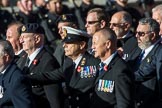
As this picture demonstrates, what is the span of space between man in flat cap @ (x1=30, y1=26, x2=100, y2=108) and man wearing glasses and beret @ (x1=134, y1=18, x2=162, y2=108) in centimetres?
59

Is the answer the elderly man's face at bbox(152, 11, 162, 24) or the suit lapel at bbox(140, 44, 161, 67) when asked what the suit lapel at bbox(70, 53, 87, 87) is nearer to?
the suit lapel at bbox(140, 44, 161, 67)

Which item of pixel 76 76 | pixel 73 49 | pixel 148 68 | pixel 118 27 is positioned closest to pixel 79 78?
pixel 76 76

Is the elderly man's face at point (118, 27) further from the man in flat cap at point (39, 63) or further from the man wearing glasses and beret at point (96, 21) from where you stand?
the man in flat cap at point (39, 63)

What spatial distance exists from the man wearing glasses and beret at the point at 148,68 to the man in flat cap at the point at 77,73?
595 mm

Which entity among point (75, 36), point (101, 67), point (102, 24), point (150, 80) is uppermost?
point (75, 36)

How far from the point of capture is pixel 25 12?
49.5 ft

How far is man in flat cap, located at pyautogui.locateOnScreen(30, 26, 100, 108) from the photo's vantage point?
28.5ft

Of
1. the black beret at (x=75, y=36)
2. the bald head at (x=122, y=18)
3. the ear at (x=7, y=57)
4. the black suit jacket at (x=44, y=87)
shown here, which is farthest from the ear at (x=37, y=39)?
the bald head at (x=122, y=18)

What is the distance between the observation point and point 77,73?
8.77m

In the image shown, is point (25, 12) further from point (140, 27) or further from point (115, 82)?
point (115, 82)

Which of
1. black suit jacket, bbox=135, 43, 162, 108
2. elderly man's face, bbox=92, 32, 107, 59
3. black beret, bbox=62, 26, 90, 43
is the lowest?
black suit jacket, bbox=135, 43, 162, 108

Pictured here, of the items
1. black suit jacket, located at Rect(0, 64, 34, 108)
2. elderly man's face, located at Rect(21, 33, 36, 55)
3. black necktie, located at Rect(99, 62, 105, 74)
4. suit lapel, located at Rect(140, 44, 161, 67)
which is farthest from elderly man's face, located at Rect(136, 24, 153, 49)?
black suit jacket, located at Rect(0, 64, 34, 108)

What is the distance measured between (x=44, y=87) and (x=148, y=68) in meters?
1.31

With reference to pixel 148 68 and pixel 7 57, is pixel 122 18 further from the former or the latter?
pixel 7 57
